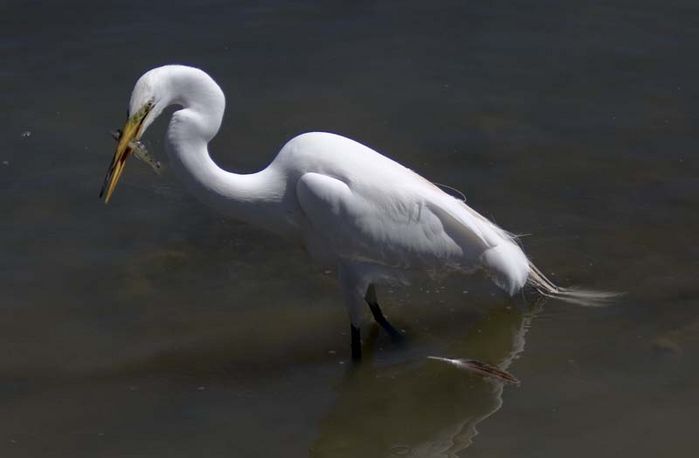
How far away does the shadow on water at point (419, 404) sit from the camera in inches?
196

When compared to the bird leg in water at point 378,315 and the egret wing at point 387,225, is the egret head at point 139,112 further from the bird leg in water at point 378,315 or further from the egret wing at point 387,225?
the bird leg in water at point 378,315

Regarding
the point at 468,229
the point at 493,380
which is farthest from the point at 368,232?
the point at 493,380

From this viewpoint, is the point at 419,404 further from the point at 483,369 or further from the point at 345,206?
the point at 345,206

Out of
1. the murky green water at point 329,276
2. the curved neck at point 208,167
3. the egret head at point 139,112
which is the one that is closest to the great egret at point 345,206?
the curved neck at point 208,167

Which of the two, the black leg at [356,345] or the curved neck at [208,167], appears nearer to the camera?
the curved neck at [208,167]

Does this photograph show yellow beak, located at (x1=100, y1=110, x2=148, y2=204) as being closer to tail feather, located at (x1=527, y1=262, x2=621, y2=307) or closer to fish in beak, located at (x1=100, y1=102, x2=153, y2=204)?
fish in beak, located at (x1=100, y1=102, x2=153, y2=204)

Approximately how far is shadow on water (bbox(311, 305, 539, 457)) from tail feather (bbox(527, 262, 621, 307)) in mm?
210

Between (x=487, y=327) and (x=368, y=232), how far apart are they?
0.84m

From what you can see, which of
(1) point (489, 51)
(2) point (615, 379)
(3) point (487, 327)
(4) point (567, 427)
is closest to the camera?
(4) point (567, 427)

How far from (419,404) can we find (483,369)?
340mm

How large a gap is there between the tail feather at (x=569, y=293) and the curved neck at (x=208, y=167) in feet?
4.08

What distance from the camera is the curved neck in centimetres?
520

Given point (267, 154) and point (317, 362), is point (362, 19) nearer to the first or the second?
point (267, 154)

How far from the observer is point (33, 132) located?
764 centimetres
